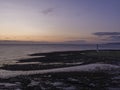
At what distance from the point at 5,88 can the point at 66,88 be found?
18.5 feet

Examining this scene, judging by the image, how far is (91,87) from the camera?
23.0 metres

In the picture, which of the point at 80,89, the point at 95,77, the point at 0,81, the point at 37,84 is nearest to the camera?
the point at 80,89

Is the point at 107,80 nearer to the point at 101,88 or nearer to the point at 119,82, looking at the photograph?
the point at 119,82

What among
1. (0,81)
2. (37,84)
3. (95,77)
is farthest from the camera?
(95,77)

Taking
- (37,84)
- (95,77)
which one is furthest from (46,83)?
(95,77)

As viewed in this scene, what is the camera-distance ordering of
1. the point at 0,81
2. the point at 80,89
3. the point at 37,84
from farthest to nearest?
the point at 0,81
the point at 37,84
the point at 80,89

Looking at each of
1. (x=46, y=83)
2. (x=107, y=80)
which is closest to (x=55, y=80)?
(x=46, y=83)

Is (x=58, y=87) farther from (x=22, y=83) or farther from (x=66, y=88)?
(x=22, y=83)

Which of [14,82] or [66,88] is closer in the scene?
[66,88]

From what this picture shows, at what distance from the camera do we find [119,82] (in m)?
25.7

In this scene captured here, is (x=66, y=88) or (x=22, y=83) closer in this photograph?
(x=66, y=88)

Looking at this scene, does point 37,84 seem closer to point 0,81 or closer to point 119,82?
point 0,81

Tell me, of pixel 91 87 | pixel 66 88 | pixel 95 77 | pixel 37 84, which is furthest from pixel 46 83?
pixel 95 77

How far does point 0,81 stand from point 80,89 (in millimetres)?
9274
